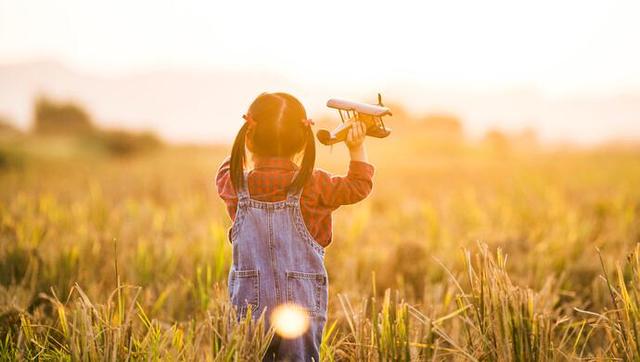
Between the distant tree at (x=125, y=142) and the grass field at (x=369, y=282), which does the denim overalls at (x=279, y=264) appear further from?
the distant tree at (x=125, y=142)

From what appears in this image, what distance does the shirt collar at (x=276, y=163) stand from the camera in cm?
213

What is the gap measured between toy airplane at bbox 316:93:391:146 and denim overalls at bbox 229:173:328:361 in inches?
9.3

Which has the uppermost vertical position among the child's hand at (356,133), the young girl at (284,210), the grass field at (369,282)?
the child's hand at (356,133)

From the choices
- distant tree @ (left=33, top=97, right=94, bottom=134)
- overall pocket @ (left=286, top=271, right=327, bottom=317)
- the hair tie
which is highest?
distant tree @ (left=33, top=97, right=94, bottom=134)

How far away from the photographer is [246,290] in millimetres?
2152

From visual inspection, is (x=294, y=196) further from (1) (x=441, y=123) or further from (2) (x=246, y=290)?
(1) (x=441, y=123)

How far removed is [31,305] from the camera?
2938 mm

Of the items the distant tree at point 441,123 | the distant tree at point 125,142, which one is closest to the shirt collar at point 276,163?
the distant tree at point 125,142

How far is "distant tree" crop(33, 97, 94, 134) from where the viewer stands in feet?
71.8

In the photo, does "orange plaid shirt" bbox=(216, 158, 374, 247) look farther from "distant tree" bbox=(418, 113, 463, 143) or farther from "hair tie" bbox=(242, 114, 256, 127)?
"distant tree" bbox=(418, 113, 463, 143)

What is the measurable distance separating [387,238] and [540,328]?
3.16m

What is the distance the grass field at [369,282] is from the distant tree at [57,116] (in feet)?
46.7

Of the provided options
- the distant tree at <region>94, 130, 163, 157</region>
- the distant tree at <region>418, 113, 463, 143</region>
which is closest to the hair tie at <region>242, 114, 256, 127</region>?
the distant tree at <region>94, 130, 163, 157</region>

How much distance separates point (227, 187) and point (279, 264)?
0.36m
